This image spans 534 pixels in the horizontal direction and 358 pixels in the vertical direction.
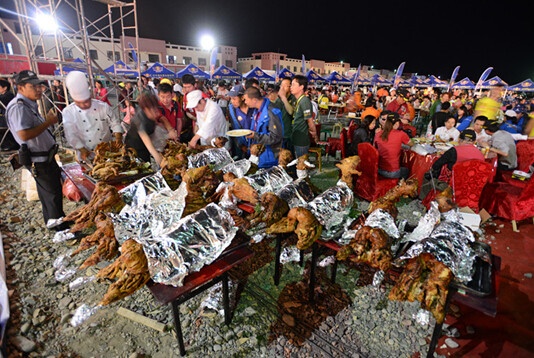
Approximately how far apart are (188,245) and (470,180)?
14.9 ft

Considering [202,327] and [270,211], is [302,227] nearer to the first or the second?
[270,211]

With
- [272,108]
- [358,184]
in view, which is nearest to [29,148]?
[272,108]

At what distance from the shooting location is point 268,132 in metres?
4.23

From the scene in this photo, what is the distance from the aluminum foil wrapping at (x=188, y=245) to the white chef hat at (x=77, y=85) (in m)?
3.16

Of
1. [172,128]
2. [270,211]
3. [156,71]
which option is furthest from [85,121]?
[156,71]

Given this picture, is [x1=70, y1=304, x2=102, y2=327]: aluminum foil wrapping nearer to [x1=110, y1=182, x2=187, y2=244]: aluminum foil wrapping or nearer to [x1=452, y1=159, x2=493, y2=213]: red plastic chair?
[x1=110, y1=182, x2=187, y2=244]: aluminum foil wrapping

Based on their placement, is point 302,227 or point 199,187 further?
point 199,187

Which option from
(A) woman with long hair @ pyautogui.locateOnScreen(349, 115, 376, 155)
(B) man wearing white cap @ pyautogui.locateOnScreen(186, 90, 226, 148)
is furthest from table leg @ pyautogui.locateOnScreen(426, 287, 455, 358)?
(A) woman with long hair @ pyautogui.locateOnScreen(349, 115, 376, 155)

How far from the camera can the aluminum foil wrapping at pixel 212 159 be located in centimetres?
386

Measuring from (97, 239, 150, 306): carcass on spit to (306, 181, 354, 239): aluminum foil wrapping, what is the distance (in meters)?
1.50

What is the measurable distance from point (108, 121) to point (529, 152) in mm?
8095

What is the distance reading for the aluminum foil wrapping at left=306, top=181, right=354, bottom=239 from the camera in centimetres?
256

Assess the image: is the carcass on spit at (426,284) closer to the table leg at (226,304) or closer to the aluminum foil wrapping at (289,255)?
the aluminum foil wrapping at (289,255)

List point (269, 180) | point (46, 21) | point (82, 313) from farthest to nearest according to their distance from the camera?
1. point (46, 21)
2. point (269, 180)
3. point (82, 313)
